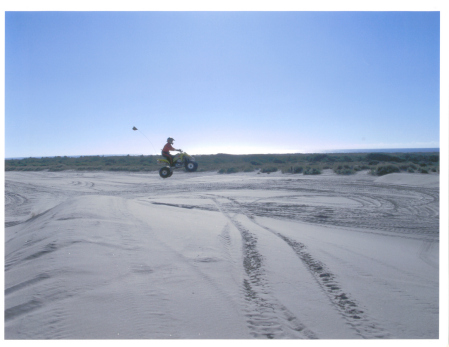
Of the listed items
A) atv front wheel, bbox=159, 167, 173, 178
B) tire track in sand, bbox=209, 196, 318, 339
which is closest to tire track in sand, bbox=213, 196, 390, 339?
tire track in sand, bbox=209, 196, 318, 339

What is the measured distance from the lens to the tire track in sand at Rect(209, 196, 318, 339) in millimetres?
2543

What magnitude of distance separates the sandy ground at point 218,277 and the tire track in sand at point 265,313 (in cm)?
1

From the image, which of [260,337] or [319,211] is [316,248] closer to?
[260,337]

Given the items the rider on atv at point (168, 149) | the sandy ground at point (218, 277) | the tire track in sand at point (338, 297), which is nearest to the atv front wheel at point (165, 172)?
the rider on atv at point (168, 149)

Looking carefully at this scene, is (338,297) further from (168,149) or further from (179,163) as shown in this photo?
(179,163)

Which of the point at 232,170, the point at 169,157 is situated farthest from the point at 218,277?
the point at 232,170

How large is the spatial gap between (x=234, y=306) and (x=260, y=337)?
45cm

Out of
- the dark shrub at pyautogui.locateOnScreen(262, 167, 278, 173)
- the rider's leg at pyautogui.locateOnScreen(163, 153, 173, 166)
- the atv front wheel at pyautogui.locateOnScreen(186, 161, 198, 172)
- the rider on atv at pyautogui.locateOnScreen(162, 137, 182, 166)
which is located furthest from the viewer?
the dark shrub at pyautogui.locateOnScreen(262, 167, 278, 173)

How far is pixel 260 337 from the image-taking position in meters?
2.50

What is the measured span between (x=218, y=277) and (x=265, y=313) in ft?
2.84

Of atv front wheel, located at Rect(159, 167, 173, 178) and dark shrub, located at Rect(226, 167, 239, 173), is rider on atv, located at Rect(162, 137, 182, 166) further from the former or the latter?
dark shrub, located at Rect(226, 167, 239, 173)

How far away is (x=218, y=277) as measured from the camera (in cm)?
349

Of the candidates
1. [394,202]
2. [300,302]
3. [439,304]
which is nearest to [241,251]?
[300,302]

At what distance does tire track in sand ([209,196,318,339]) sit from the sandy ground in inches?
0.4
